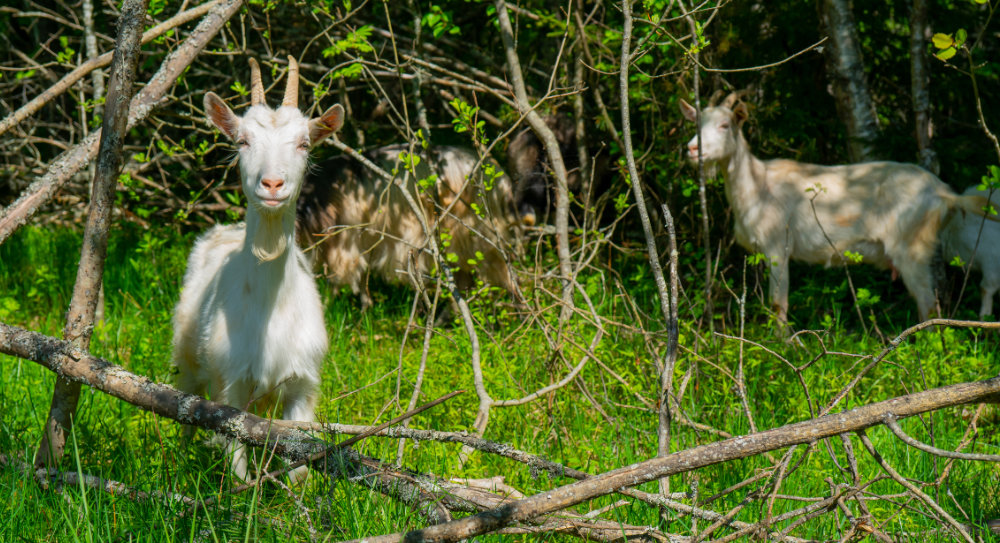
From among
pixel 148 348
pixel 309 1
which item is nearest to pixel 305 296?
pixel 148 348

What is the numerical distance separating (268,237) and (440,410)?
1370mm

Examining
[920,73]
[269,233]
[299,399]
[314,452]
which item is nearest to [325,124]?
[269,233]

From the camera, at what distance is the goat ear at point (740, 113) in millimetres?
6555

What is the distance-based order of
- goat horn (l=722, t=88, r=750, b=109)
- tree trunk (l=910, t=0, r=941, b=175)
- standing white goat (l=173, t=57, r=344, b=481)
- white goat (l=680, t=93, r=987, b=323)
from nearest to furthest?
standing white goat (l=173, t=57, r=344, b=481)
tree trunk (l=910, t=0, r=941, b=175)
white goat (l=680, t=93, r=987, b=323)
goat horn (l=722, t=88, r=750, b=109)

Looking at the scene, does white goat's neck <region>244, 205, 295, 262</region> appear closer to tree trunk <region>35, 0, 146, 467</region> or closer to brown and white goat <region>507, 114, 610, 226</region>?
tree trunk <region>35, 0, 146, 467</region>

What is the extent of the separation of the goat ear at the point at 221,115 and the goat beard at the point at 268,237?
0.48 m

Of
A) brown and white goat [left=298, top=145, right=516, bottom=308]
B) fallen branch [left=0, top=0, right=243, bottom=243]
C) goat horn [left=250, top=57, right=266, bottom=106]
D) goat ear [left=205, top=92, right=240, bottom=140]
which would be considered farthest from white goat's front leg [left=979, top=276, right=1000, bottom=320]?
fallen branch [left=0, top=0, right=243, bottom=243]

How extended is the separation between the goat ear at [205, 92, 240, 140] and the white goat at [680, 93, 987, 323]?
3073mm

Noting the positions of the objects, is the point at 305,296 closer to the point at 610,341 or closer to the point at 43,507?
the point at 43,507

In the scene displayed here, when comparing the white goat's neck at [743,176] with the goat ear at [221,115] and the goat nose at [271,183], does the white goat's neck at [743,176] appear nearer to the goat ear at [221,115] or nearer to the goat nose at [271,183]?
the goat ear at [221,115]

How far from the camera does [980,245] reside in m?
6.46

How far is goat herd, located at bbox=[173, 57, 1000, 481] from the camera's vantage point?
400cm

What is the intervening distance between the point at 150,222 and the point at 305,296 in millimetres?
4585

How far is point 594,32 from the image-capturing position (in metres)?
6.47
